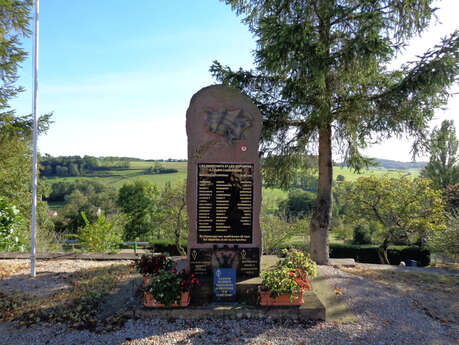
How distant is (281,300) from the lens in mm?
4883

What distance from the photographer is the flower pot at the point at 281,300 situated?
4848 millimetres

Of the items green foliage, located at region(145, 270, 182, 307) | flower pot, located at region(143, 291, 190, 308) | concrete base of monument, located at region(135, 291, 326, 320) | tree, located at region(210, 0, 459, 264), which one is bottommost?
concrete base of monument, located at region(135, 291, 326, 320)

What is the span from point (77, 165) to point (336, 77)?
7053 cm

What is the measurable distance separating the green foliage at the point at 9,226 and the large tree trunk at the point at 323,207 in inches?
389

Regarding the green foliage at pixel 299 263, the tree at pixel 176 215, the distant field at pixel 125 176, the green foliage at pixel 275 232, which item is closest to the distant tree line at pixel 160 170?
the distant field at pixel 125 176

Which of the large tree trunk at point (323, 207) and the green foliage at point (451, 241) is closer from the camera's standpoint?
the large tree trunk at point (323, 207)

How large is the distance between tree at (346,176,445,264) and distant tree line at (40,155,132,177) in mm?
62213

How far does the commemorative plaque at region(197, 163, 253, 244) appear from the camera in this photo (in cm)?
585

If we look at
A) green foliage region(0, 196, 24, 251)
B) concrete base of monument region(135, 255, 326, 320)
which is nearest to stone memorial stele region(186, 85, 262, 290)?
concrete base of monument region(135, 255, 326, 320)

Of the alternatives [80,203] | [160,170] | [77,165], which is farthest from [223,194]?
[77,165]

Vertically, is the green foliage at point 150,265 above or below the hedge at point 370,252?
above

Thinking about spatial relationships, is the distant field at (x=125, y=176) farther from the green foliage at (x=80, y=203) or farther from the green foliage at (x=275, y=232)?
→ the green foliage at (x=275, y=232)

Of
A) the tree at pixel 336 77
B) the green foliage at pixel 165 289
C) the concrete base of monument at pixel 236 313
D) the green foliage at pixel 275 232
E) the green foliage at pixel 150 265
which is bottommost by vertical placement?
the green foliage at pixel 275 232

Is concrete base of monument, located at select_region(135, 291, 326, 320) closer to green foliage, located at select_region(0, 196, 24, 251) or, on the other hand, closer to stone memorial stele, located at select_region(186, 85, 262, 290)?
stone memorial stele, located at select_region(186, 85, 262, 290)
